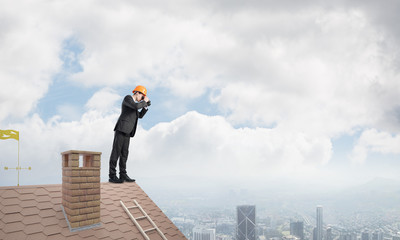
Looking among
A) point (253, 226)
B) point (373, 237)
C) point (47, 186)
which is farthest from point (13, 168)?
point (373, 237)

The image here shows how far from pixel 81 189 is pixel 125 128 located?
2940mm

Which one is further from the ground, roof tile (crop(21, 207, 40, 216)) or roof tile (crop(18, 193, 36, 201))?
roof tile (crop(18, 193, 36, 201))

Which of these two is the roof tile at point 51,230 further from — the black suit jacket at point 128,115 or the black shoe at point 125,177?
the black suit jacket at point 128,115

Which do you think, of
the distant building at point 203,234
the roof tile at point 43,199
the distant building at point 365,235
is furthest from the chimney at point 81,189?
the distant building at point 365,235

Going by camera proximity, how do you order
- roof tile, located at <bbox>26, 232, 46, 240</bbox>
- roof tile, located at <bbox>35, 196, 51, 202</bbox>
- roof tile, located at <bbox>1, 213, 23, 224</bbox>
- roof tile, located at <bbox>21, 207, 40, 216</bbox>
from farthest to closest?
roof tile, located at <bbox>35, 196, 51, 202</bbox>, roof tile, located at <bbox>21, 207, 40, 216</bbox>, roof tile, located at <bbox>1, 213, 23, 224</bbox>, roof tile, located at <bbox>26, 232, 46, 240</bbox>

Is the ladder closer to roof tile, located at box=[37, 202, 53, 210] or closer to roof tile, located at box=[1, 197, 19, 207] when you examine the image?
roof tile, located at box=[37, 202, 53, 210]

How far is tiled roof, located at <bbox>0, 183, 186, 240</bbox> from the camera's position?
16.8 feet

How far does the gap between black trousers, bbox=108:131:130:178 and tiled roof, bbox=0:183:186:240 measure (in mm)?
911

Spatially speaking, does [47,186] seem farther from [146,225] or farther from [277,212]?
[277,212]

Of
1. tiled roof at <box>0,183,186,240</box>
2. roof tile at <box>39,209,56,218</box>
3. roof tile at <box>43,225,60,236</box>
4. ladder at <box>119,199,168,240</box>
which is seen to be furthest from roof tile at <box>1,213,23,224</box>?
ladder at <box>119,199,168,240</box>

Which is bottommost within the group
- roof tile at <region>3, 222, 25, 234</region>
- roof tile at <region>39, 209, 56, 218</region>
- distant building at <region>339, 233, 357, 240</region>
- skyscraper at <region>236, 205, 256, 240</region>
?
distant building at <region>339, 233, 357, 240</region>

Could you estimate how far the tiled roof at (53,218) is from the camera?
5121 mm

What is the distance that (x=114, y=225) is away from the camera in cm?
628

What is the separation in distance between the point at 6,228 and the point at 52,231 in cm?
74
